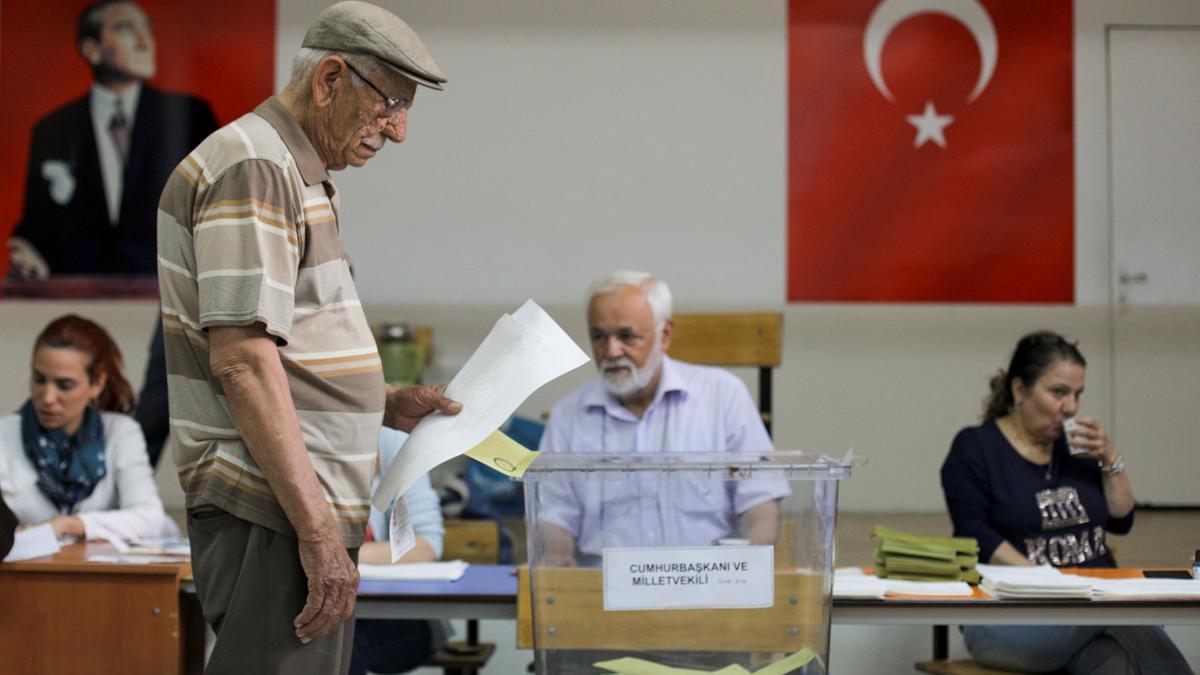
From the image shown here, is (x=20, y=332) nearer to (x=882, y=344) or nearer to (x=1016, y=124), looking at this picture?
(x=882, y=344)

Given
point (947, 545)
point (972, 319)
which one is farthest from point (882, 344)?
point (947, 545)

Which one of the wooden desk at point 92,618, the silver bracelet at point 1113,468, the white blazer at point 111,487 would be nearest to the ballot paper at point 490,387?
the wooden desk at point 92,618

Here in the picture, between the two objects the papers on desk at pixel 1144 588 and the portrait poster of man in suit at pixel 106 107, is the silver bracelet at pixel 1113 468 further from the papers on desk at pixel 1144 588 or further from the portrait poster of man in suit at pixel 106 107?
the portrait poster of man in suit at pixel 106 107

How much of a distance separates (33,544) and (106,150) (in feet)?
13.6

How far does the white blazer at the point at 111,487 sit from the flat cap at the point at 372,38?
6.62 ft

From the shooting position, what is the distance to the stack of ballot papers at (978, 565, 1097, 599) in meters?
2.51

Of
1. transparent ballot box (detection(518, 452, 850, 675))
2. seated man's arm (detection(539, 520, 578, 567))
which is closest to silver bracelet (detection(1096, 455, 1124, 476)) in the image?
transparent ballot box (detection(518, 452, 850, 675))

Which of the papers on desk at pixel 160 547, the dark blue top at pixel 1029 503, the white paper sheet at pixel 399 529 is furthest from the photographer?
the dark blue top at pixel 1029 503

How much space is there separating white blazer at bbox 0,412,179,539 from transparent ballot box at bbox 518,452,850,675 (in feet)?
5.31

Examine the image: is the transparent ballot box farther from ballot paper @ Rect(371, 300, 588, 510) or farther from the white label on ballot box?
ballot paper @ Rect(371, 300, 588, 510)

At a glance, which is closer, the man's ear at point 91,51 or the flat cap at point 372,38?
the flat cap at point 372,38

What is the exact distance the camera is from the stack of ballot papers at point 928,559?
2740mm

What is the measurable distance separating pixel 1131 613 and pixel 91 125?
554cm

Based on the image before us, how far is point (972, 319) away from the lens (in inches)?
256
